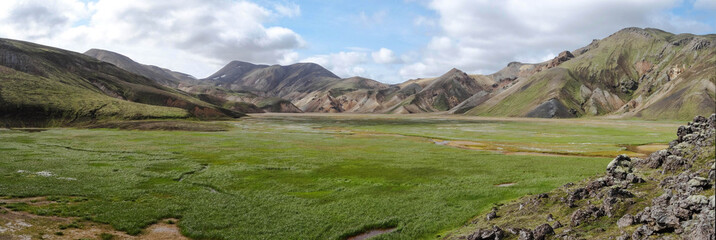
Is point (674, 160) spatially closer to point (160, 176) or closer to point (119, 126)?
point (160, 176)

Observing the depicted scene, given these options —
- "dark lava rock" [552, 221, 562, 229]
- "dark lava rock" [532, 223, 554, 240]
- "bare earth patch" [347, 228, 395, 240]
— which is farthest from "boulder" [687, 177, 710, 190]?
"bare earth patch" [347, 228, 395, 240]

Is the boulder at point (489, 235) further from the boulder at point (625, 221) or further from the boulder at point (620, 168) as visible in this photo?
the boulder at point (620, 168)

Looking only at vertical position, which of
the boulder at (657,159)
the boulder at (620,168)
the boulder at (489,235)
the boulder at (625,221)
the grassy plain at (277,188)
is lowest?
the grassy plain at (277,188)

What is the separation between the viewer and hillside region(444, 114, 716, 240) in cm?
1361

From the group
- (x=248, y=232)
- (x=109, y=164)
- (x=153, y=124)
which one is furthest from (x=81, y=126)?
(x=248, y=232)

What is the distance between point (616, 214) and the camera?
17156 mm

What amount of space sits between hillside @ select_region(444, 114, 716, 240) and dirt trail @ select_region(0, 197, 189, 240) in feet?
63.8

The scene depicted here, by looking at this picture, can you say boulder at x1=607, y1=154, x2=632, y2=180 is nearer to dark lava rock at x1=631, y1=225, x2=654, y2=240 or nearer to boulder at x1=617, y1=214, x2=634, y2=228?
boulder at x1=617, y1=214, x2=634, y2=228

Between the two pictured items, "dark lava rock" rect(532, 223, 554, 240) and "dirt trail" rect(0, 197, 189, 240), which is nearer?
"dark lava rock" rect(532, 223, 554, 240)

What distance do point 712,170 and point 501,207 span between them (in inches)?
538

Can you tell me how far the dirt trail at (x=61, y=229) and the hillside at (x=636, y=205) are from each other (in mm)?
19444

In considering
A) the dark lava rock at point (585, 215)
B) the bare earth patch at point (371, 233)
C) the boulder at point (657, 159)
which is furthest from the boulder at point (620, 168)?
the bare earth patch at point (371, 233)

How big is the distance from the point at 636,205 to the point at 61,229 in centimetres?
3316

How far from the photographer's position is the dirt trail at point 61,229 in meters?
20.8
